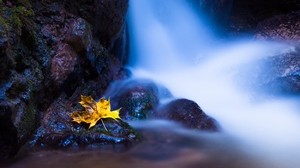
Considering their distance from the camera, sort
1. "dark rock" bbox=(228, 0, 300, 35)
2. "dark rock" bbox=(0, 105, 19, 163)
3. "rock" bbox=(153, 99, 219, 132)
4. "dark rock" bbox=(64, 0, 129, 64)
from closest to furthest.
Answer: "dark rock" bbox=(0, 105, 19, 163)
"rock" bbox=(153, 99, 219, 132)
"dark rock" bbox=(64, 0, 129, 64)
"dark rock" bbox=(228, 0, 300, 35)

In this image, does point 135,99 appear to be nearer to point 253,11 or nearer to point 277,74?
point 277,74

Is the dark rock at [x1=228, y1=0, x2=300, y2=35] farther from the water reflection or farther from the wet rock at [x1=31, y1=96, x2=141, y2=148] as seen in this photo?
the wet rock at [x1=31, y1=96, x2=141, y2=148]

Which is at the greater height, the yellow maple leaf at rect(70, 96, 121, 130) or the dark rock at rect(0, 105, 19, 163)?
the yellow maple leaf at rect(70, 96, 121, 130)

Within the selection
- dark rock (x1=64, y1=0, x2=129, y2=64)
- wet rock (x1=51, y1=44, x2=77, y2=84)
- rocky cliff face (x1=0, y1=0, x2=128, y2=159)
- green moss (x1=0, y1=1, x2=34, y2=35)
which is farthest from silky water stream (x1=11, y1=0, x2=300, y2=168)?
green moss (x1=0, y1=1, x2=34, y2=35)

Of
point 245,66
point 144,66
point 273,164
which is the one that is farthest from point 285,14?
point 273,164

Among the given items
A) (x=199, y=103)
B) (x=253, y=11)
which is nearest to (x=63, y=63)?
(x=199, y=103)

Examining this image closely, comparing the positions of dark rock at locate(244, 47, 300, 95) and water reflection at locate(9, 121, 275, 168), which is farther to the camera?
dark rock at locate(244, 47, 300, 95)

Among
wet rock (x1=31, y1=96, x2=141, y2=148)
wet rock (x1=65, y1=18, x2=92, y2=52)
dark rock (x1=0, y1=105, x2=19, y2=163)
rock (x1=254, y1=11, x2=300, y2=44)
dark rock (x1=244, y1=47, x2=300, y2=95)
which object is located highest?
rock (x1=254, y1=11, x2=300, y2=44)
